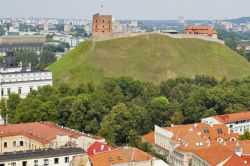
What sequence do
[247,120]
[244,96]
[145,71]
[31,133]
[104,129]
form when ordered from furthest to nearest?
[145,71] < [244,96] < [247,120] < [104,129] < [31,133]

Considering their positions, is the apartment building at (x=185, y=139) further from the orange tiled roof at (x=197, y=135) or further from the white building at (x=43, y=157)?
the white building at (x=43, y=157)

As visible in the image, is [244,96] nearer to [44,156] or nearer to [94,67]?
[94,67]

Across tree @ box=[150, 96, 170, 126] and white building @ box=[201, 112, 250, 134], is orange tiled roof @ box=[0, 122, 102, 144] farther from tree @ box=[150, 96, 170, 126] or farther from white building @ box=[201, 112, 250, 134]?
white building @ box=[201, 112, 250, 134]

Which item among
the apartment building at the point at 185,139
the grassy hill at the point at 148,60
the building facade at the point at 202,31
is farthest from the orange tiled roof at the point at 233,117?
the building facade at the point at 202,31

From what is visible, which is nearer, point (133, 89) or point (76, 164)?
point (76, 164)

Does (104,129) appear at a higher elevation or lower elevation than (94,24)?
lower

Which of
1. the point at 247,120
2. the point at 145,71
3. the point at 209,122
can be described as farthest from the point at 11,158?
the point at 145,71
